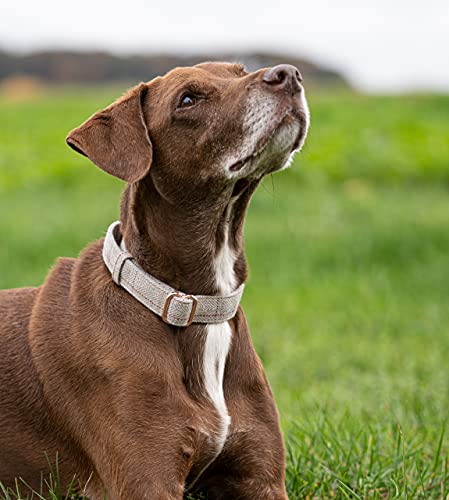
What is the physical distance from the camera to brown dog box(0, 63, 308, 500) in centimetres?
321

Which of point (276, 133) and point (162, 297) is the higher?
point (276, 133)

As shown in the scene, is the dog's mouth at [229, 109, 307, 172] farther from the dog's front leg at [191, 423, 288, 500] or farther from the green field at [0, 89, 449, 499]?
the dog's front leg at [191, 423, 288, 500]

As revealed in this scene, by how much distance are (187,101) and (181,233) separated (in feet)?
1.58

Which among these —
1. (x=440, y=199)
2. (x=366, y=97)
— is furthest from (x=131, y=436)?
(x=366, y=97)

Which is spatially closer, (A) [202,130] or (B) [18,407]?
(A) [202,130]

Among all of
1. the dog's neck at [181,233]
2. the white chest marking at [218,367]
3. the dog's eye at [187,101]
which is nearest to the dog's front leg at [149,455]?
the white chest marking at [218,367]

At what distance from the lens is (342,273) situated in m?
9.46

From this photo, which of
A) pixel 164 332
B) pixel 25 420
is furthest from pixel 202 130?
pixel 25 420

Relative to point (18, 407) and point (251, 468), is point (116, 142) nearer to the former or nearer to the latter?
point (18, 407)

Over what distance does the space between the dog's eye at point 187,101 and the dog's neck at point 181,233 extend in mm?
299

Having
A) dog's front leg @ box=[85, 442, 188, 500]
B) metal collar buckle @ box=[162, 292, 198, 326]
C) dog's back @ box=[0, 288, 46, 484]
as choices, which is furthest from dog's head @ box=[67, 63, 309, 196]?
dog's front leg @ box=[85, 442, 188, 500]

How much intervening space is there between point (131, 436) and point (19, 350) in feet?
2.13

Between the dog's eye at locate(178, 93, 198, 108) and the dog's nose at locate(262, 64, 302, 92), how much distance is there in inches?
11.5

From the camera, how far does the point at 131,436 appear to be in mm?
3156
